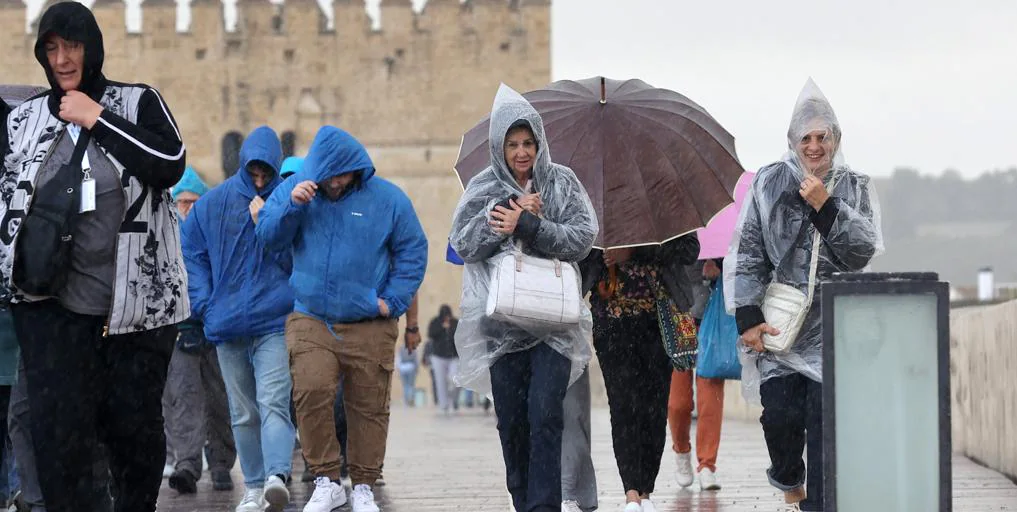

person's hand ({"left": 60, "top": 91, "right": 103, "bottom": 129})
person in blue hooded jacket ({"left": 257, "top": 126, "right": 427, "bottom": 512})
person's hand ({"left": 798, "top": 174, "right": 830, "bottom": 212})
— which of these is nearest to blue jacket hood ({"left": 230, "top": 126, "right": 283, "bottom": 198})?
person in blue hooded jacket ({"left": 257, "top": 126, "right": 427, "bottom": 512})

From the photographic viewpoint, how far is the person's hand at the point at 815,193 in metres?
6.54

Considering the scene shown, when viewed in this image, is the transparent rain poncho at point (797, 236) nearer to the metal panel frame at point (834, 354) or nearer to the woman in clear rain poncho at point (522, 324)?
the woman in clear rain poncho at point (522, 324)

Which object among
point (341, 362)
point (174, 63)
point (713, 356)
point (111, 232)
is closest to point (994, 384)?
point (713, 356)

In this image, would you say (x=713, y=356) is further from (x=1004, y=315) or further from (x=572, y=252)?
(x=572, y=252)

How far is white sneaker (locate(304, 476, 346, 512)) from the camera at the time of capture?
8.04 meters

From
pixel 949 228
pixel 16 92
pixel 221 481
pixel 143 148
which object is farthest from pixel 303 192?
pixel 949 228

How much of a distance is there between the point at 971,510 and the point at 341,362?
2777mm

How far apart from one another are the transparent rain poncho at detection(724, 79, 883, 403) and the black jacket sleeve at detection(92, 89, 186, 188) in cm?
213

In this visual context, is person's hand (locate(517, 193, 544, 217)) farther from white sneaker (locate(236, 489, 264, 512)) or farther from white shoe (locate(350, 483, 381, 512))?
white sneaker (locate(236, 489, 264, 512))

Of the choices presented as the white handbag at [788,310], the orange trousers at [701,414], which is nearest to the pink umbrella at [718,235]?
the orange trousers at [701,414]

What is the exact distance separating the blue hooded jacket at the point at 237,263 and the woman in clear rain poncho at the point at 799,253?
249 cm

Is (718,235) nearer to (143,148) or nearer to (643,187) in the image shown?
(643,187)

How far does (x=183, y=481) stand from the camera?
9.63 m

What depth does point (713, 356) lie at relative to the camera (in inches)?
362
